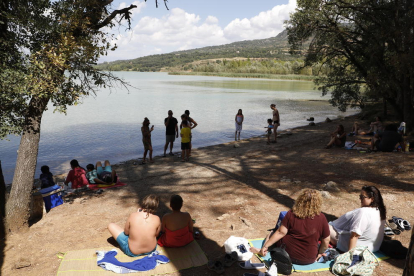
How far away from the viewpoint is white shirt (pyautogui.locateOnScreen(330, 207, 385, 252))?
12.8 feet

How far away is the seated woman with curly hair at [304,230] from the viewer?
3.66m

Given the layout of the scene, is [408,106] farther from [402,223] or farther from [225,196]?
[225,196]

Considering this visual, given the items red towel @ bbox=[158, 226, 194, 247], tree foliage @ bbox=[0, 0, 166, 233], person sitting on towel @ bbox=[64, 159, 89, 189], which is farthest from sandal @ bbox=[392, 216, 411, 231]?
person sitting on towel @ bbox=[64, 159, 89, 189]

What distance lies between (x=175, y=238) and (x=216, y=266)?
749 millimetres

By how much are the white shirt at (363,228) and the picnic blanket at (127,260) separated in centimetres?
195

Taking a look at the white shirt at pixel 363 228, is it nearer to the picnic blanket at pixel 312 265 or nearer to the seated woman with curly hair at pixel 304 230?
the picnic blanket at pixel 312 265

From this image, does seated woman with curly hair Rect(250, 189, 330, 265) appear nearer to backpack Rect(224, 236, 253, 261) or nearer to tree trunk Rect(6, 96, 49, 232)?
backpack Rect(224, 236, 253, 261)

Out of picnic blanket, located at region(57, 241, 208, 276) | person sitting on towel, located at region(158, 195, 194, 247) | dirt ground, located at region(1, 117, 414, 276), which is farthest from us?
dirt ground, located at region(1, 117, 414, 276)

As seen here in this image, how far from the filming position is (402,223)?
484cm

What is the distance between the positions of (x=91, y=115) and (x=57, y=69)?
2180cm

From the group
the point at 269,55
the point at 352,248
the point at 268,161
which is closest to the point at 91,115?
the point at 268,161

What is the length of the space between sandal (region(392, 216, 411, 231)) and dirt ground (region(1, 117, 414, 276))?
0.29 feet

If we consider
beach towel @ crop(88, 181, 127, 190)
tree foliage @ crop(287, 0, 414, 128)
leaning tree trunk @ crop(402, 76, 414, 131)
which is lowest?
beach towel @ crop(88, 181, 127, 190)

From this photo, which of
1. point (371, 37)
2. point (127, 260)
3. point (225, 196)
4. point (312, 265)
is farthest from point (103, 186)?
point (371, 37)
